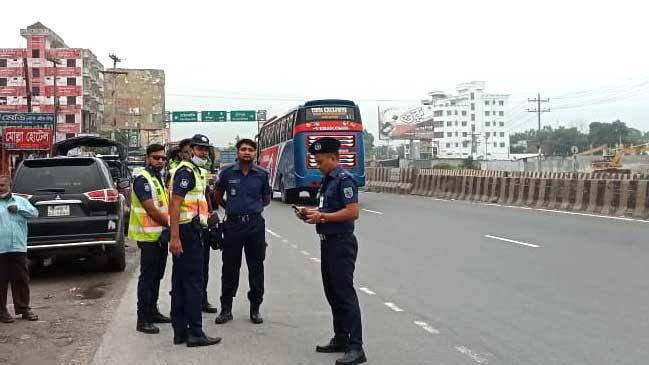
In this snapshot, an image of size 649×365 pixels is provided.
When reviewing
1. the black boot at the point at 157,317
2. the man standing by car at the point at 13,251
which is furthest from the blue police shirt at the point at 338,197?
the man standing by car at the point at 13,251

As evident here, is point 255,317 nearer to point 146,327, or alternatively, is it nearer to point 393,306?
point 146,327

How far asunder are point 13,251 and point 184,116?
60.9 meters

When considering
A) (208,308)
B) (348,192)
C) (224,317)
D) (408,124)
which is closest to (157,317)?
(208,308)

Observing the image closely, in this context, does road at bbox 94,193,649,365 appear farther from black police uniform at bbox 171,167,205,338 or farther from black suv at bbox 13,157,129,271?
black suv at bbox 13,157,129,271

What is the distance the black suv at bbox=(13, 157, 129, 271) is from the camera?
9.59 metres

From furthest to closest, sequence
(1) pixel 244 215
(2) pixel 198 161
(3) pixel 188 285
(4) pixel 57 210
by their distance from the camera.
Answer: (4) pixel 57 210 → (1) pixel 244 215 → (2) pixel 198 161 → (3) pixel 188 285

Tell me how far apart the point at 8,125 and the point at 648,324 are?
3247 cm

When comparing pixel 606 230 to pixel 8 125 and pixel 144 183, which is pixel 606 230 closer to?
pixel 144 183

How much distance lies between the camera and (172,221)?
594 cm

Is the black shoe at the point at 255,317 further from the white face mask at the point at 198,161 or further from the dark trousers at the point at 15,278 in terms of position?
the dark trousers at the point at 15,278

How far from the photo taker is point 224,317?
6.97 m

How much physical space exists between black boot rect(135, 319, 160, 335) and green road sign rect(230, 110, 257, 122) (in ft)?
200

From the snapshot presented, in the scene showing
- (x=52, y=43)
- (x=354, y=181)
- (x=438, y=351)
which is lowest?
(x=438, y=351)

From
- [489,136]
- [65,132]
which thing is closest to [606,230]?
[65,132]
